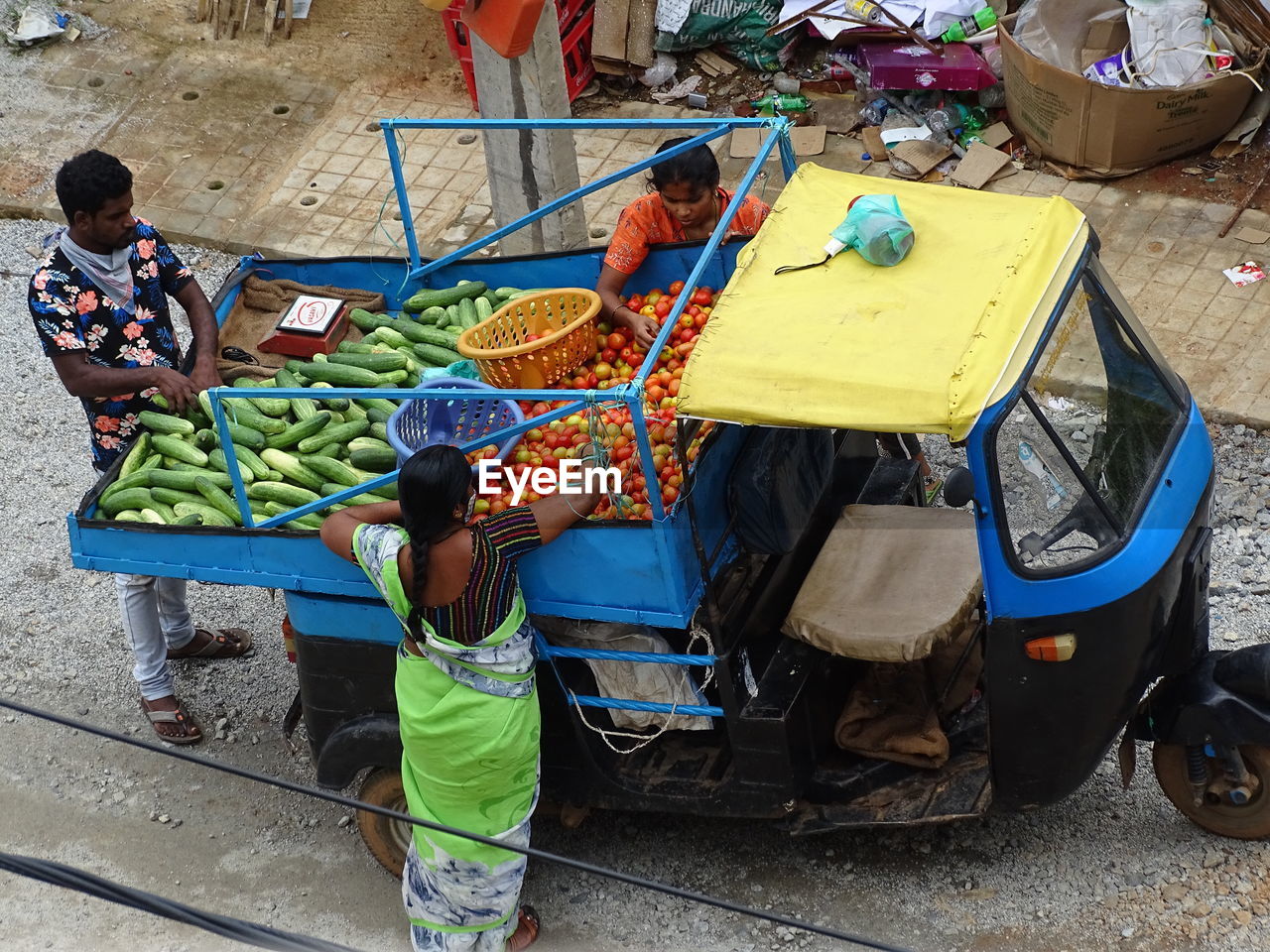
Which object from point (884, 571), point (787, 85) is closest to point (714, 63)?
point (787, 85)

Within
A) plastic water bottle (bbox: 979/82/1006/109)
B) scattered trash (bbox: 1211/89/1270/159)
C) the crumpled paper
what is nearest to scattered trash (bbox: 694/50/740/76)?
the crumpled paper

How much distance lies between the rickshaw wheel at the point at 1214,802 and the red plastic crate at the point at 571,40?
604 cm

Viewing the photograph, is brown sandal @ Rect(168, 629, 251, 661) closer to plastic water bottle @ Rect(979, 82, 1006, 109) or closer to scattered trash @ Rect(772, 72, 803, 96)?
scattered trash @ Rect(772, 72, 803, 96)

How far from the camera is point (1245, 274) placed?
7277 mm

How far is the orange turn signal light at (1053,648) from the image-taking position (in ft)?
12.9

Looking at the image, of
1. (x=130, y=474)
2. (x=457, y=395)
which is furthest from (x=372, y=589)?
(x=130, y=474)

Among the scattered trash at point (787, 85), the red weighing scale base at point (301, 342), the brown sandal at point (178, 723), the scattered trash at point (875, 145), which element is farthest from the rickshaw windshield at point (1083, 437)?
the scattered trash at point (787, 85)

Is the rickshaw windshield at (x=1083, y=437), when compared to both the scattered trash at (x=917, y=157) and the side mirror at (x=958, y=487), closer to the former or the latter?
the side mirror at (x=958, y=487)

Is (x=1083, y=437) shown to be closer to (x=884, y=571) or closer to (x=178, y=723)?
(x=884, y=571)

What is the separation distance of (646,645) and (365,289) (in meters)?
2.27

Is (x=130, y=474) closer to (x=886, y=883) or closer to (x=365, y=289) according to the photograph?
(x=365, y=289)

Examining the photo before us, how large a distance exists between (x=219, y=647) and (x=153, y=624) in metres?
0.60

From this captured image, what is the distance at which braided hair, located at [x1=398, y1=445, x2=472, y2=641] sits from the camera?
12.6ft

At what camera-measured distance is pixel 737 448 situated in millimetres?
4348
